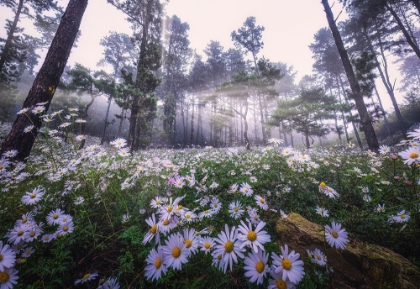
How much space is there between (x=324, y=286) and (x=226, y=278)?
2.24ft

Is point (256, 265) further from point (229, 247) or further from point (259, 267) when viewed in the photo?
point (229, 247)

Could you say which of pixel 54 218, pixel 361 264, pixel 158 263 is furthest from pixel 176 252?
pixel 54 218

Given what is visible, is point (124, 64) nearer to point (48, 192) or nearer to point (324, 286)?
point (48, 192)

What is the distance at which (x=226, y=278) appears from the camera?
4.11 ft

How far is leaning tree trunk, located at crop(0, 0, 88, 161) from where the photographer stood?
12.9ft

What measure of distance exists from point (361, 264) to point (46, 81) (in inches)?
248

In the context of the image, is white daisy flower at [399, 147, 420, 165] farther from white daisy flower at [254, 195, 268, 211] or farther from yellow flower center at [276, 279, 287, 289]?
yellow flower center at [276, 279, 287, 289]

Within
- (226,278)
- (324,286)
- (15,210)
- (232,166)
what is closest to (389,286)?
(324,286)

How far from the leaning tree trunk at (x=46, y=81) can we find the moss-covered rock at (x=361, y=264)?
522 cm

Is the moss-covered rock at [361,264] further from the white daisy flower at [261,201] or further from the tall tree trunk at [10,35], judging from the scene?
the tall tree trunk at [10,35]

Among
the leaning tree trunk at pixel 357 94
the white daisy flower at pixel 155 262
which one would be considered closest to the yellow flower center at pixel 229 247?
the white daisy flower at pixel 155 262

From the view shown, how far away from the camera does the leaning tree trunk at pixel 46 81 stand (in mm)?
3934

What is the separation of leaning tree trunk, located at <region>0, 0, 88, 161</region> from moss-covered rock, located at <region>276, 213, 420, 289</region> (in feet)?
17.1

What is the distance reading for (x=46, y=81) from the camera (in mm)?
4168
